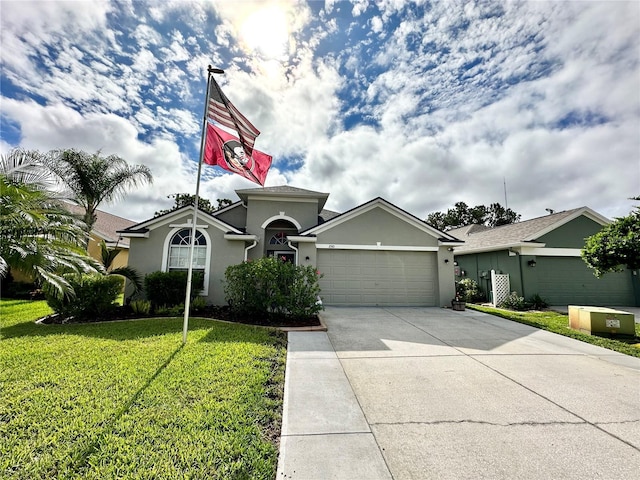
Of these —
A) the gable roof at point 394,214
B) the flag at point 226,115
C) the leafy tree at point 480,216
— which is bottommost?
the gable roof at point 394,214

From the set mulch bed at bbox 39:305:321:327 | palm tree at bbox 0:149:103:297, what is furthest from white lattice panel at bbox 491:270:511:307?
palm tree at bbox 0:149:103:297

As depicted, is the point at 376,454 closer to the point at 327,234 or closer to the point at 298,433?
the point at 298,433

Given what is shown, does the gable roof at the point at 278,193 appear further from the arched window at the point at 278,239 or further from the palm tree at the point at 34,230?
the palm tree at the point at 34,230

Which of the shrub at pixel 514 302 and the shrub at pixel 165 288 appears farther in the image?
the shrub at pixel 514 302

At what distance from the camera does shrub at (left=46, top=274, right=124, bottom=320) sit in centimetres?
838

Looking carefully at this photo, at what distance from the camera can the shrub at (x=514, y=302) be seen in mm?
12883

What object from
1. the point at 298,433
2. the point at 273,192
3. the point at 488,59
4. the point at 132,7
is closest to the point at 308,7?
the point at 132,7

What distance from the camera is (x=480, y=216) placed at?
4409 cm

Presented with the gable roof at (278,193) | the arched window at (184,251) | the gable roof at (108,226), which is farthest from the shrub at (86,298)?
the gable roof at (108,226)

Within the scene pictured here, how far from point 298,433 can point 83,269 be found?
31.2 feet

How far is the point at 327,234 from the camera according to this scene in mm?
12594

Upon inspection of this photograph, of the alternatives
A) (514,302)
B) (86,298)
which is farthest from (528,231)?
(86,298)

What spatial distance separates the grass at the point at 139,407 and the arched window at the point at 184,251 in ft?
15.9

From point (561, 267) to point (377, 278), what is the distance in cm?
995
